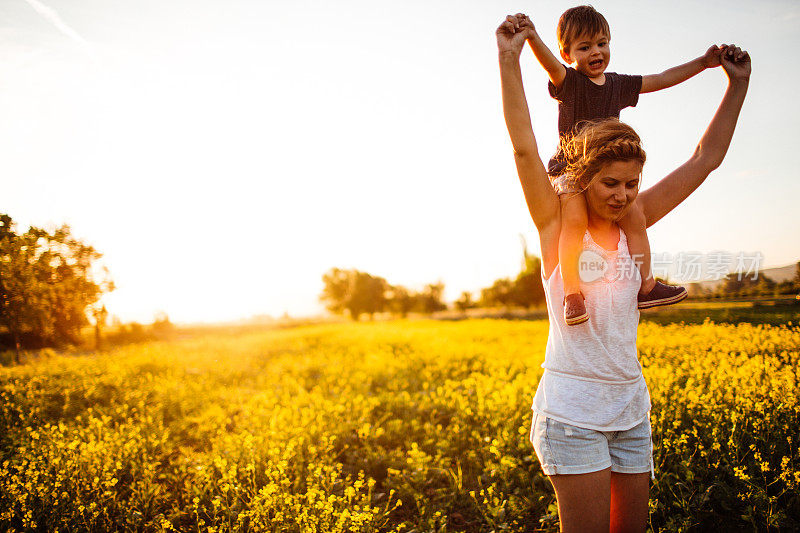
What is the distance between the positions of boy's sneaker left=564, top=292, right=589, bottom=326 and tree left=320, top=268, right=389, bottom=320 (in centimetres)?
4498

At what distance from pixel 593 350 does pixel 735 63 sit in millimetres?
1493

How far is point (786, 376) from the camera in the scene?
3699 millimetres

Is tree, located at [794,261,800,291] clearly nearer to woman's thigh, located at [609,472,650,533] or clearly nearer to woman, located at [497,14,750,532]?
woman, located at [497,14,750,532]

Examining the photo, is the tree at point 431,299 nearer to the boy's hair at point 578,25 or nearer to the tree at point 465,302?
the tree at point 465,302

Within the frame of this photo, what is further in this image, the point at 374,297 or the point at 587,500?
the point at 374,297

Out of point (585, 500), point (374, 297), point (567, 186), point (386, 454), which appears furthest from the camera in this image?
point (374, 297)

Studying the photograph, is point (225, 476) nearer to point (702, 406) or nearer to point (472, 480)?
point (472, 480)

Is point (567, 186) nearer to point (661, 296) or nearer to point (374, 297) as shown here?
point (661, 296)

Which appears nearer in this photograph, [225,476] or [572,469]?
[572,469]

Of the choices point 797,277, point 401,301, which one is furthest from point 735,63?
point 401,301

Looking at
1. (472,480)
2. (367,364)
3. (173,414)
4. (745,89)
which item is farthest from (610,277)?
(367,364)

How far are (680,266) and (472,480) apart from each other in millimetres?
2633

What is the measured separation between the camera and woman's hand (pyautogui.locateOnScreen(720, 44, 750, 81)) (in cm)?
189

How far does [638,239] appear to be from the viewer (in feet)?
6.05
